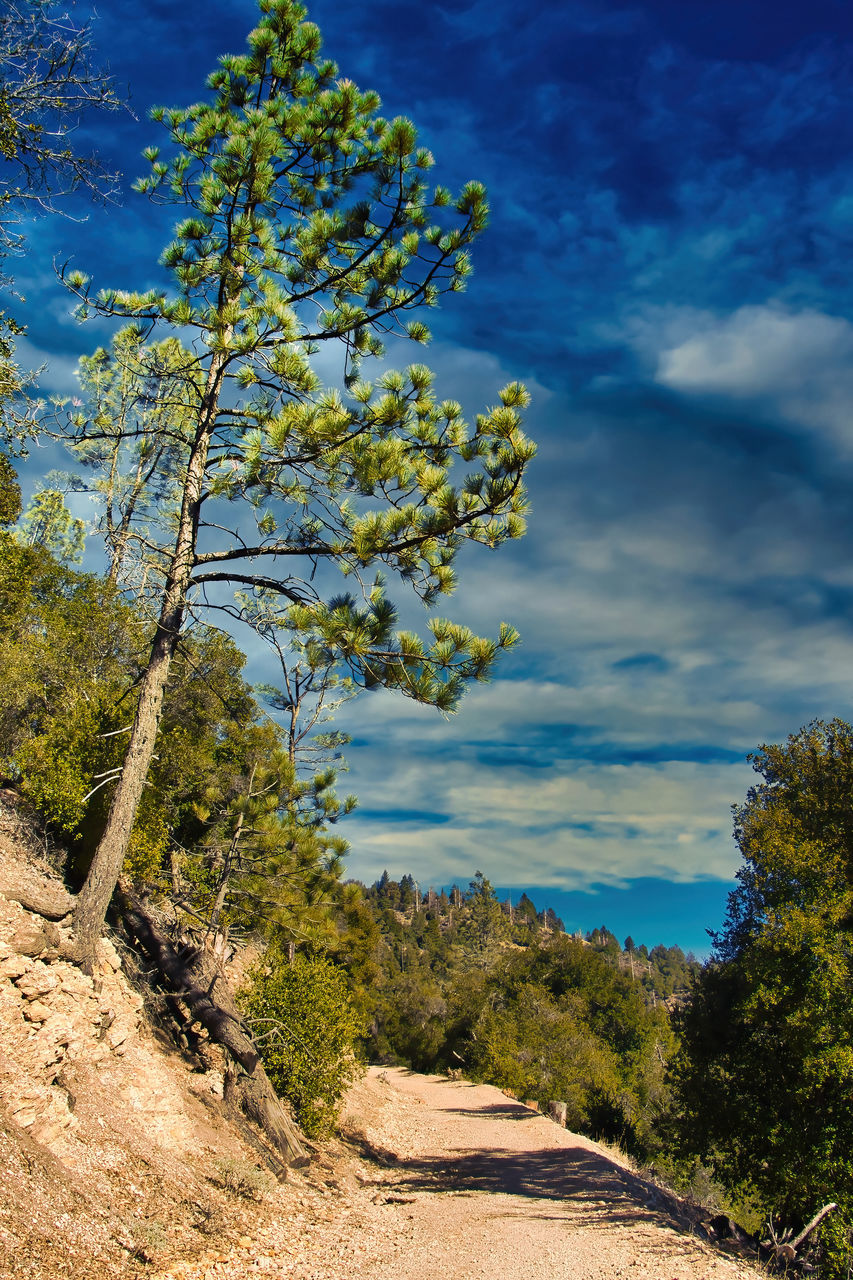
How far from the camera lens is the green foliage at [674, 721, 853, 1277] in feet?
32.0

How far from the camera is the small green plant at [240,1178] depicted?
6520 millimetres

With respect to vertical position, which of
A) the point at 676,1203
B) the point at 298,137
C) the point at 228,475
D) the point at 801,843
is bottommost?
the point at 676,1203

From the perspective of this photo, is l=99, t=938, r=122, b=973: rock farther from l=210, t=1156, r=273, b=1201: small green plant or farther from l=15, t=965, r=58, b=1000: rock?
l=210, t=1156, r=273, b=1201: small green plant

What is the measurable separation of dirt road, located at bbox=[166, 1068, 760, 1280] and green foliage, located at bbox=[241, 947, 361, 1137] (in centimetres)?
110

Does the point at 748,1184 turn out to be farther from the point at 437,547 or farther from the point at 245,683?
the point at 245,683

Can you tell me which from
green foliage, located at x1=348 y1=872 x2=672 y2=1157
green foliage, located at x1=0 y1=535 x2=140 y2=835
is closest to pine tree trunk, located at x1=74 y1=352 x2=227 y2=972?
green foliage, located at x1=0 y1=535 x2=140 y2=835

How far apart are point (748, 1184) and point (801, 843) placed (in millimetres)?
6050

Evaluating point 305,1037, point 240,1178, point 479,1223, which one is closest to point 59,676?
point 305,1037

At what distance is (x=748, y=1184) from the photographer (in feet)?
37.7

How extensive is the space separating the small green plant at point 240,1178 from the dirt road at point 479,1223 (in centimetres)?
43

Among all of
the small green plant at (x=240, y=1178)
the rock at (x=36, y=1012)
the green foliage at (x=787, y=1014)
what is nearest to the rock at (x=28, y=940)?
the rock at (x=36, y=1012)

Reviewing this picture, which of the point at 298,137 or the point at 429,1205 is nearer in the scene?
the point at 298,137

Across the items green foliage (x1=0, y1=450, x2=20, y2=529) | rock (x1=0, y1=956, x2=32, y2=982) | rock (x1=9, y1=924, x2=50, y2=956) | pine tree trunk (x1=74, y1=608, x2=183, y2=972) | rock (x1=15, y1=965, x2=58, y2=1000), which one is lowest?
rock (x1=15, y1=965, x2=58, y2=1000)

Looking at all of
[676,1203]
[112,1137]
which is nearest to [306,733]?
[112,1137]
